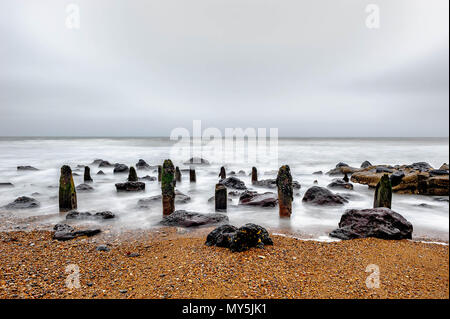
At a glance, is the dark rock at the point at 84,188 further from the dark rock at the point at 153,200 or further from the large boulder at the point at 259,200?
the large boulder at the point at 259,200

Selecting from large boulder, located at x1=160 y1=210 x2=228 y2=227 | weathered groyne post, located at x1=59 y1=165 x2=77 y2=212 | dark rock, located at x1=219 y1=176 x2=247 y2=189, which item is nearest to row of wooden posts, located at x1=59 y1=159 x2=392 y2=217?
weathered groyne post, located at x1=59 y1=165 x2=77 y2=212

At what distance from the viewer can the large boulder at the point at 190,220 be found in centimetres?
832

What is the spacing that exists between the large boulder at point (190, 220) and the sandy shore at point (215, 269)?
1.74 m

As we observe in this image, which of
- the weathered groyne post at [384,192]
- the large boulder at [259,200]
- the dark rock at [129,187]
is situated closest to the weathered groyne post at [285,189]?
the large boulder at [259,200]

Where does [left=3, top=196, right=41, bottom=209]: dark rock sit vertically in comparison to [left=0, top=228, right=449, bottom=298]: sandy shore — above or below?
below

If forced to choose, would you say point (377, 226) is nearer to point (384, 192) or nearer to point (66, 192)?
point (384, 192)

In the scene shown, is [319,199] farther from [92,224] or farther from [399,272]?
[92,224]

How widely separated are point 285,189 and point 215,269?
533 centimetres

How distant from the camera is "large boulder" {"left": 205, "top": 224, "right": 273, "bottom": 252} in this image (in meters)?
5.33

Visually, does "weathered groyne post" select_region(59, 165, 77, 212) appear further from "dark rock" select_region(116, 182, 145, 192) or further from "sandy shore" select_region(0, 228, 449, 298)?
"dark rock" select_region(116, 182, 145, 192)

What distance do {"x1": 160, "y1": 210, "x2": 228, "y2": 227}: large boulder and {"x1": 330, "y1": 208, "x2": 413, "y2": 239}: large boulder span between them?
3872 millimetres

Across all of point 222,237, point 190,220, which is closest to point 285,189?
point 190,220

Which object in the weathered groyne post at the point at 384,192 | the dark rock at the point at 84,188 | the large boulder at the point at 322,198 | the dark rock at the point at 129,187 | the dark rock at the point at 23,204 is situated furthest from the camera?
the dark rock at the point at 129,187

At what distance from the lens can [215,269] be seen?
Result: 14.6ft
